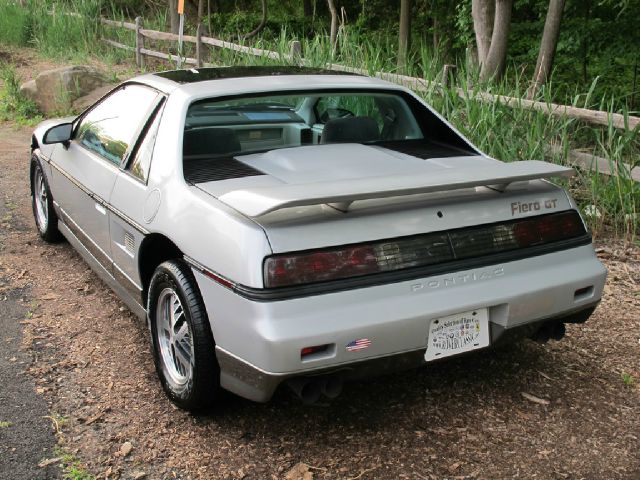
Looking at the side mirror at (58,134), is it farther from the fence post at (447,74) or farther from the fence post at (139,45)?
the fence post at (139,45)

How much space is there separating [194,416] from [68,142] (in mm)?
2287

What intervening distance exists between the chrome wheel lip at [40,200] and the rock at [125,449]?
289 cm

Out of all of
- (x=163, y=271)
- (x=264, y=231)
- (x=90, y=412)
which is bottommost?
(x=90, y=412)

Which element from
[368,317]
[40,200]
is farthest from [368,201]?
[40,200]

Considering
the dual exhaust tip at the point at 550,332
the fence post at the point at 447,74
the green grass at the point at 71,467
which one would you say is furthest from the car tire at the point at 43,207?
the fence post at the point at 447,74

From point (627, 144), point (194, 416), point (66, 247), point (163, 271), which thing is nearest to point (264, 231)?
point (163, 271)

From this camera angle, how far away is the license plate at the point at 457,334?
118 inches

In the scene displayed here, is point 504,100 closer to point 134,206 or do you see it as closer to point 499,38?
point 499,38

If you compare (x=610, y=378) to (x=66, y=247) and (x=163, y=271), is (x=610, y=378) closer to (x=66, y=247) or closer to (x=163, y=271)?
(x=163, y=271)

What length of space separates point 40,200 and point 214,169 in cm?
283

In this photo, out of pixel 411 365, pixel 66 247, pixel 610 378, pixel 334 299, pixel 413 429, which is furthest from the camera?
pixel 66 247

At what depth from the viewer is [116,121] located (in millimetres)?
4324

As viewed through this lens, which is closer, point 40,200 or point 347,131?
point 347,131

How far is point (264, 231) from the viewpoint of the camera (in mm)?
2797
